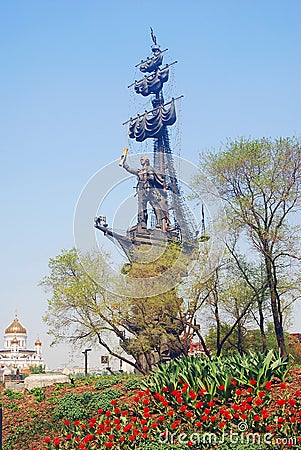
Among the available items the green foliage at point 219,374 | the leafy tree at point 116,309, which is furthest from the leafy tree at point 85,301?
the green foliage at point 219,374

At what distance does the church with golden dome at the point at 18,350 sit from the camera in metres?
91.6

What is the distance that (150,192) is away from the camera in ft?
114

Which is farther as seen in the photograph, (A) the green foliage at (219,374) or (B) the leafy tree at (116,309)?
(B) the leafy tree at (116,309)

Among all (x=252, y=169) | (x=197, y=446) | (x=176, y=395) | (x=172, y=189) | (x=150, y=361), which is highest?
(x=172, y=189)

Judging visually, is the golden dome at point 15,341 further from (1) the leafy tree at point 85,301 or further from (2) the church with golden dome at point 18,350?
(1) the leafy tree at point 85,301

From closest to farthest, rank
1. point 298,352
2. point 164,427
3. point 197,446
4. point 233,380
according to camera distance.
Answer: point 197,446 → point 164,427 → point 233,380 → point 298,352

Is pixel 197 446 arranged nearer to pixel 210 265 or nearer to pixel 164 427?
pixel 164 427

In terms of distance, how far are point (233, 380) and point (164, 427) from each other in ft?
5.26

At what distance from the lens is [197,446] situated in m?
8.13

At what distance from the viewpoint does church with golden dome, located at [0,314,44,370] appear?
91625 mm

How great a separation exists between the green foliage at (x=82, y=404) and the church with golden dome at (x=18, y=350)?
8144 centimetres

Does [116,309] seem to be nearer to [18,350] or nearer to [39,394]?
[39,394]

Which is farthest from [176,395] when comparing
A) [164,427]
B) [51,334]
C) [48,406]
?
[51,334]

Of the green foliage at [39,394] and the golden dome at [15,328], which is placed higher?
the golden dome at [15,328]
